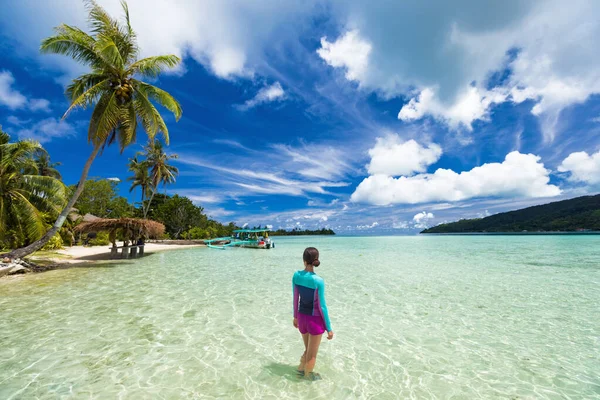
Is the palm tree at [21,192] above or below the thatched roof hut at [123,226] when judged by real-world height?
above

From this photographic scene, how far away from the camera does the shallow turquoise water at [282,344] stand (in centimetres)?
393

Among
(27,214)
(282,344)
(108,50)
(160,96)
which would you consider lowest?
(282,344)

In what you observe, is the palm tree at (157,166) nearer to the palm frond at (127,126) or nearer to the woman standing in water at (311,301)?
the palm frond at (127,126)

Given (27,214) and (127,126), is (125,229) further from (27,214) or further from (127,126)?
(127,126)

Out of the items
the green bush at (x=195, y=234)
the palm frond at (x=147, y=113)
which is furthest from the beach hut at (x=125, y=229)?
the green bush at (x=195, y=234)

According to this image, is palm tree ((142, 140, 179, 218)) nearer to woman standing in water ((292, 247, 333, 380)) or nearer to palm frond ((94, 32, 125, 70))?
palm frond ((94, 32, 125, 70))

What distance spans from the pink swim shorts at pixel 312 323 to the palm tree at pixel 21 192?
56.0ft

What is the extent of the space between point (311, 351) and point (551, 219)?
434 feet

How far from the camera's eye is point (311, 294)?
3488 mm

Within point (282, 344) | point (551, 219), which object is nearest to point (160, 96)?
point (282, 344)

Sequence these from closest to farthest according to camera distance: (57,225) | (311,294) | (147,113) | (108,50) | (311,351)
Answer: (311,294) → (311,351) → (108,50) → (57,225) → (147,113)

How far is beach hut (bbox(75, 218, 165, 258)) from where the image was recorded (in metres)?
19.6

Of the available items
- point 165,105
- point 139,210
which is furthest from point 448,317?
point 139,210

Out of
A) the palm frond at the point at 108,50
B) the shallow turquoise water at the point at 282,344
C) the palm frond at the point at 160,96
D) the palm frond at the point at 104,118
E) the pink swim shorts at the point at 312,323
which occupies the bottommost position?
the shallow turquoise water at the point at 282,344
